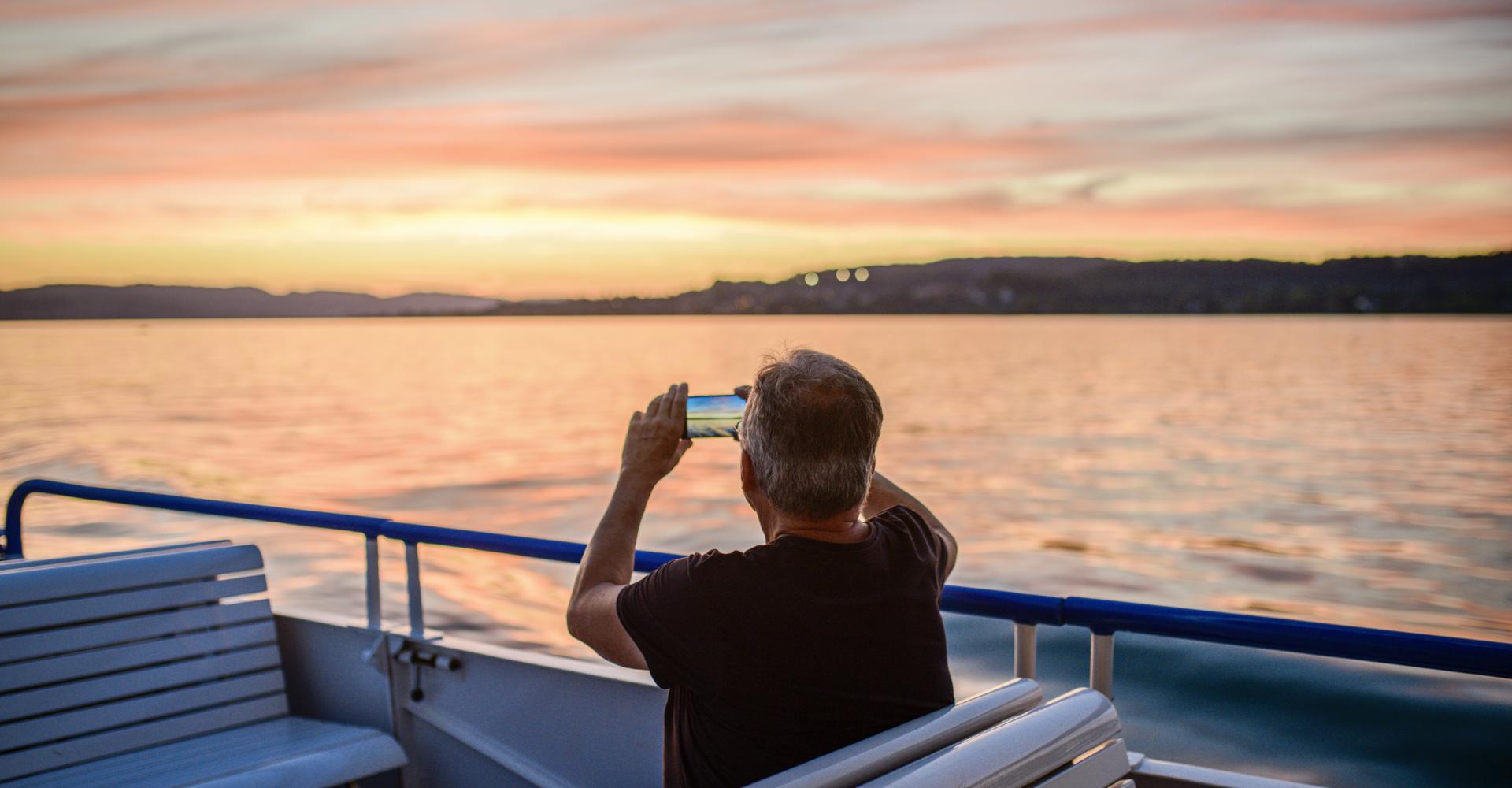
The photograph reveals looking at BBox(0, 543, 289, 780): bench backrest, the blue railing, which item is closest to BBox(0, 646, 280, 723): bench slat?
BBox(0, 543, 289, 780): bench backrest

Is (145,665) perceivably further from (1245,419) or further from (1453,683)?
(1245,419)

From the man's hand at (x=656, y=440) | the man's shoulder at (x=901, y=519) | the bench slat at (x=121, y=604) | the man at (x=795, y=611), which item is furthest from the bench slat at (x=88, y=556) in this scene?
the man's shoulder at (x=901, y=519)

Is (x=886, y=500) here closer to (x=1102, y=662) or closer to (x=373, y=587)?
(x=1102, y=662)

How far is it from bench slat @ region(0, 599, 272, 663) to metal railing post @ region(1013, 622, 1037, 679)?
7.33ft

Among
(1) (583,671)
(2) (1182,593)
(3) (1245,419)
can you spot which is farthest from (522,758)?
(3) (1245,419)

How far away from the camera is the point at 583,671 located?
290 centimetres

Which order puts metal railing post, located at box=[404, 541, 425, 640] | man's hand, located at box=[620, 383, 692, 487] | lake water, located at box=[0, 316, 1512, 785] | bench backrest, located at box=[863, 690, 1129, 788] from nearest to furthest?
bench backrest, located at box=[863, 690, 1129, 788] → man's hand, located at box=[620, 383, 692, 487] → metal railing post, located at box=[404, 541, 425, 640] → lake water, located at box=[0, 316, 1512, 785]

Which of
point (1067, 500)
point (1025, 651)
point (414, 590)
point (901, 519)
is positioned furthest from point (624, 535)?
point (1067, 500)

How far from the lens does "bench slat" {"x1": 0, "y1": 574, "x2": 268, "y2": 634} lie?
283 cm

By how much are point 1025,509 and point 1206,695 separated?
10948mm

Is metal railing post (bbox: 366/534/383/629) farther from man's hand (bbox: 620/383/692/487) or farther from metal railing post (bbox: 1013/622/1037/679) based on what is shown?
metal railing post (bbox: 1013/622/1037/679)

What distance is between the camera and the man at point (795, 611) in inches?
65.6

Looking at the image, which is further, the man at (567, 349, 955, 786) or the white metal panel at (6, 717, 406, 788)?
the white metal panel at (6, 717, 406, 788)

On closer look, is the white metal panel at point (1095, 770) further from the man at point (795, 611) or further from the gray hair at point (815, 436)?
the gray hair at point (815, 436)
